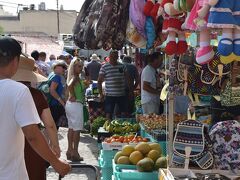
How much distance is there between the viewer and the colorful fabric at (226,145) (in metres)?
4.10

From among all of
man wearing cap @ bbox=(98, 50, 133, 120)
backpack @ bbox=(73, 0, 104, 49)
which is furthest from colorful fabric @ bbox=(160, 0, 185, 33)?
man wearing cap @ bbox=(98, 50, 133, 120)

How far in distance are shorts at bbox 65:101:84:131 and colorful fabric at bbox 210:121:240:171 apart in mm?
4154

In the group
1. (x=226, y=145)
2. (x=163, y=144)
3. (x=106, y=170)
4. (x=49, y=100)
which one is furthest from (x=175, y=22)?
(x=49, y=100)

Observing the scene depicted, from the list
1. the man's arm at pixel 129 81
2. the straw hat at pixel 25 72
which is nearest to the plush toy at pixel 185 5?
the straw hat at pixel 25 72

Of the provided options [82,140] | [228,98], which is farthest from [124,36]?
[82,140]

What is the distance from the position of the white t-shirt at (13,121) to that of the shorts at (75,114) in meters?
5.05

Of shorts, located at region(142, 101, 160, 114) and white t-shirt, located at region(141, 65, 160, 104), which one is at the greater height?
white t-shirt, located at region(141, 65, 160, 104)

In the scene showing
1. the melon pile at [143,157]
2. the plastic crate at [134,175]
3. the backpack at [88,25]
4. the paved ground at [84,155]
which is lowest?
the paved ground at [84,155]

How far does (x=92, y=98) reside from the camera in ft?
37.0

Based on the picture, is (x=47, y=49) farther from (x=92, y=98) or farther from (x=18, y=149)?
(x=18, y=149)

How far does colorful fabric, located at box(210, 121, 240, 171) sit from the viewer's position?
13.4ft

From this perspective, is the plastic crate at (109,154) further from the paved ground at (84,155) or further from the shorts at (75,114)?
the shorts at (75,114)

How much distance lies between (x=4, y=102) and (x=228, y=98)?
8.61ft

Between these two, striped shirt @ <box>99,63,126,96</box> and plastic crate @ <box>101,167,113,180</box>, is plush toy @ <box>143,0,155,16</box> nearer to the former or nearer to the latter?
plastic crate @ <box>101,167,113,180</box>
